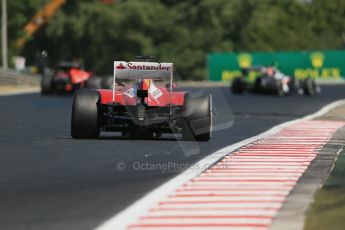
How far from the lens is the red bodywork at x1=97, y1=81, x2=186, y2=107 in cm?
1788

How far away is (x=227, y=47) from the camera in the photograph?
92062mm

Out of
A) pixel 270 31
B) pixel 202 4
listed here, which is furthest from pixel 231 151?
pixel 270 31

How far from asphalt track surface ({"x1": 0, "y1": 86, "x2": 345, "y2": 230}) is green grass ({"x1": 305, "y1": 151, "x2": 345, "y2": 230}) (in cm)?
172

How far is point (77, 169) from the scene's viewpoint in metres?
13.1

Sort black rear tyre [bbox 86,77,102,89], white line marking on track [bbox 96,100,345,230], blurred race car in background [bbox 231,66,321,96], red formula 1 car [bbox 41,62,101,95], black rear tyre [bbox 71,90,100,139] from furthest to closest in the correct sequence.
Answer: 1. black rear tyre [bbox 86,77,102,89]
2. blurred race car in background [bbox 231,66,321,96]
3. red formula 1 car [bbox 41,62,101,95]
4. black rear tyre [bbox 71,90,100,139]
5. white line marking on track [bbox 96,100,345,230]

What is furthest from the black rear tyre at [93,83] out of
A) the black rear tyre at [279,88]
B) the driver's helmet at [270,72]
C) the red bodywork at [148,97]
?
the red bodywork at [148,97]

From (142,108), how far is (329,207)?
8518mm

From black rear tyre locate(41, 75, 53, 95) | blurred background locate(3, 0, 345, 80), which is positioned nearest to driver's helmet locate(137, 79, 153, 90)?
black rear tyre locate(41, 75, 53, 95)

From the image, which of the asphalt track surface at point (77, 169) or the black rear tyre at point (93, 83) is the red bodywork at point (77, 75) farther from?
the asphalt track surface at point (77, 169)

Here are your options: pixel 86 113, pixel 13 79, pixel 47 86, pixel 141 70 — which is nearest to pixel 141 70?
pixel 141 70

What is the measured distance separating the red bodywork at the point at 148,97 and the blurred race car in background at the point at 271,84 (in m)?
28.5

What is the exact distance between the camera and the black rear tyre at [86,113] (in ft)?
57.2

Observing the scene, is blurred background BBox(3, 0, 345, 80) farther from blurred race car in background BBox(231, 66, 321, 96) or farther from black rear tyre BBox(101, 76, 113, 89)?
blurred race car in background BBox(231, 66, 321, 96)

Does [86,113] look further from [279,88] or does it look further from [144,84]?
[279,88]
